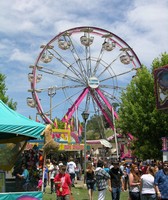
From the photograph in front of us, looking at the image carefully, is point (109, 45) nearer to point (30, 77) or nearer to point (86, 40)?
point (86, 40)

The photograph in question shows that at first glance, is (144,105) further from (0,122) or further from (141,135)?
(0,122)

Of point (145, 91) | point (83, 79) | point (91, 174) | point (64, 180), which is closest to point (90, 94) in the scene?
point (83, 79)

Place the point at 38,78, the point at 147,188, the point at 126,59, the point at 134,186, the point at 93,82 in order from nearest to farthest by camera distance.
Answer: the point at 147,188, the point at 134,186, the point at 38,78, the point at 126,59, the point at 93,82

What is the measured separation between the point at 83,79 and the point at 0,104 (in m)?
33.4

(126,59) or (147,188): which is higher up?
(126,59)

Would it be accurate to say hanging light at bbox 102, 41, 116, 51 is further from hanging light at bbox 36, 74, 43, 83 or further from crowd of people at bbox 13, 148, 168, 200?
crowd of people at bbox 13, 148, 168, 200

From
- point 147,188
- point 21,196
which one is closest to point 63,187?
point 21,196

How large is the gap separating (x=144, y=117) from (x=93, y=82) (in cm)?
1223

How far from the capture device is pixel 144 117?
32.2m

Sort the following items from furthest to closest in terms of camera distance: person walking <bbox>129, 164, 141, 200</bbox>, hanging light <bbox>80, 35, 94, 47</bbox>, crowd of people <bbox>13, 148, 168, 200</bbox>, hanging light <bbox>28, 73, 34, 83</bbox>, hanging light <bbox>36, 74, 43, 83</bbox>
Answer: hanging light <bbox>80, 35, 94, 47</bbox>, hanging light <bbox>36, 74, 43, 83</bbox>, hanging light <bbox>28, 73, 34, 83</bbox>, person walking <bbox>129, 164, 141, 200</bbox>, crowd of people <bbox>13, 148, 168, 200</bbox>

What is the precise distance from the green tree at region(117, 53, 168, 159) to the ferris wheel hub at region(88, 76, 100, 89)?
29.1 ft

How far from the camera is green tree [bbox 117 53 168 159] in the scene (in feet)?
105

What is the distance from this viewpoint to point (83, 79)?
4353 centimetres

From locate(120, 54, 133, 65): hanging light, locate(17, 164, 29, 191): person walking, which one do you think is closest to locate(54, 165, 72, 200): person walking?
locate(17, 164, 29, 191): person walking
